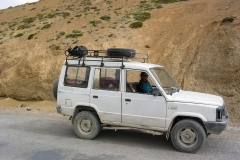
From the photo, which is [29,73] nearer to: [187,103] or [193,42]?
[193,42]

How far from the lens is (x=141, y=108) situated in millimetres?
6664

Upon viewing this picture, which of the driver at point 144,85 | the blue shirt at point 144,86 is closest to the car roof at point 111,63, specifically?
the driver at point 144,85

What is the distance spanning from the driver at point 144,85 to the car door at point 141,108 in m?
0.09

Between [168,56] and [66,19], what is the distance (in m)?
12.9

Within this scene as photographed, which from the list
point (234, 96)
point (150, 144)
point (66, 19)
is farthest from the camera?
point (66, 19)

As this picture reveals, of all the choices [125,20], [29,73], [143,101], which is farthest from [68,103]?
[125,20]

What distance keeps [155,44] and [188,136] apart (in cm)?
1069

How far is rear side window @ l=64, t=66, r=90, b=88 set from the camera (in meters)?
7.38

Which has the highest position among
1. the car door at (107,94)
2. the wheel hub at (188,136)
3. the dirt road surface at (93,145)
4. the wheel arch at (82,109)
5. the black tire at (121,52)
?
the black tire at (121,52)

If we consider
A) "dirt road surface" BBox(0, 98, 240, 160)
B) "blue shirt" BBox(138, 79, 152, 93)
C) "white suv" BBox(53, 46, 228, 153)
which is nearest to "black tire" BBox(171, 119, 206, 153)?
"white suv" BBox(53, 46, 228, 153)

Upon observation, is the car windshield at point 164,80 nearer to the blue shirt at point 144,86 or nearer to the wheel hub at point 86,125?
the blue shirt at point 144,86

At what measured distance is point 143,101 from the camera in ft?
21.8

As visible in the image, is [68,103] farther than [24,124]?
No

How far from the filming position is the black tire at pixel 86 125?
7293 millimetres
